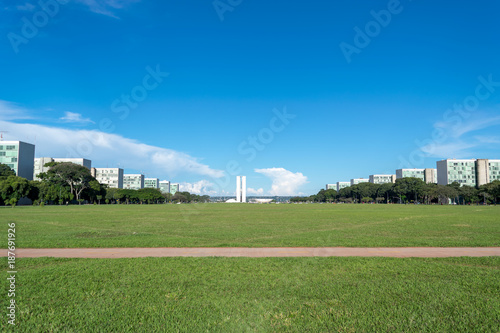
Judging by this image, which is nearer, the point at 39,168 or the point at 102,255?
the point at 102,255

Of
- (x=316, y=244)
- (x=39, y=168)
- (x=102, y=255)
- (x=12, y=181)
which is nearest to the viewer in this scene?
(x=102, y=255)

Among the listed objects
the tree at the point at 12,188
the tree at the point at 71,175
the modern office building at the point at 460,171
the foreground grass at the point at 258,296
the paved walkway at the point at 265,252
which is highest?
the modern office building at the point at 460,171

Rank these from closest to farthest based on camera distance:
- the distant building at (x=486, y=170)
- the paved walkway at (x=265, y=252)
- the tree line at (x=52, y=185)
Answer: the paved walkway at (x=265, y=252)
the tree line at (x=52, y=185)
the distant building at (x=486, y=170)

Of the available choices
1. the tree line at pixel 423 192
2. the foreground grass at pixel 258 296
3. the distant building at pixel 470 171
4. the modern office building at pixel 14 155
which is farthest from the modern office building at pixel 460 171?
the modern office building at pixel 14 155

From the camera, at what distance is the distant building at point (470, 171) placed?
6720 inches

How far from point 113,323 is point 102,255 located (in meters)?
7.50

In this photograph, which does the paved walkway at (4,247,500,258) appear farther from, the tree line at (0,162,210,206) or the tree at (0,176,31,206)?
the tree at (0,176,31,206)

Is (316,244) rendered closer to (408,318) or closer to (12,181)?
(408,318)

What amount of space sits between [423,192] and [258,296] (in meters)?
146

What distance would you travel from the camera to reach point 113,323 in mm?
5746

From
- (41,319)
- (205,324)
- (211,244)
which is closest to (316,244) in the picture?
(211,244)

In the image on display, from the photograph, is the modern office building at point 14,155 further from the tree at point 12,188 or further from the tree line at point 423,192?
the tree line at point 423,192

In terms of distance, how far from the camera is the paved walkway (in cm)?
1227

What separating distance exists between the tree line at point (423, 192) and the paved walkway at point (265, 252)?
117716 millimetres
